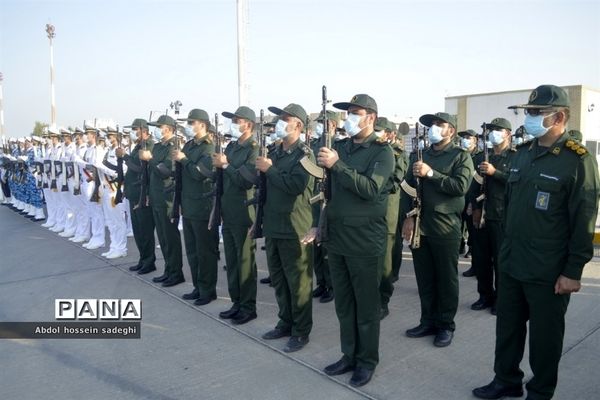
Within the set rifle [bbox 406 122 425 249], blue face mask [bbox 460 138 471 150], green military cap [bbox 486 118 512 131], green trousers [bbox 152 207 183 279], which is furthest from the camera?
blue face mask [bbox 460 138 471 150]

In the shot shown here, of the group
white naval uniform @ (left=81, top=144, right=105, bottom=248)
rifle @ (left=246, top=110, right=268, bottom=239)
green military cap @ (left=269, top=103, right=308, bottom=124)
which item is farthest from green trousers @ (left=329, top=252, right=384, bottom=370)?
white naval uniform @ (left=81, top=144, right=105, bottom=248)

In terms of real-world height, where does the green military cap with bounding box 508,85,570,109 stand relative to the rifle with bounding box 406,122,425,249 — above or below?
above

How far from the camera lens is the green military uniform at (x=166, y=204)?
21.3 ft

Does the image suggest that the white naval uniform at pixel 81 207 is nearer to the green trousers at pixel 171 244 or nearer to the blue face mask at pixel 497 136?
the green trousers at pixel 171 244

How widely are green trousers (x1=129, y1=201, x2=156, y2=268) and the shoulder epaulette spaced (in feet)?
18.9

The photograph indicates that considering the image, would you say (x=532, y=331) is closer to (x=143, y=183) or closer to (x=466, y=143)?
(x=466, y=143)

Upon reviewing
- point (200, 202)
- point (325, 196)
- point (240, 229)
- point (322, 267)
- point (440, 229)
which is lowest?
point (322, 267)

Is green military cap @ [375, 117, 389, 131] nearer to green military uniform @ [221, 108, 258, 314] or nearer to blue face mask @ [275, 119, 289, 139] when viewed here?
green military uniform @ [221, 108, 258, 314]

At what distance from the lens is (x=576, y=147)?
119 inches

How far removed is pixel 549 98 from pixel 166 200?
191 inches

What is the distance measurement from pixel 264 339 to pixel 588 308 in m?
3.63

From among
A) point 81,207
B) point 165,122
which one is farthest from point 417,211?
point 81,207

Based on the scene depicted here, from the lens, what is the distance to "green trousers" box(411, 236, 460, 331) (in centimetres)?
454

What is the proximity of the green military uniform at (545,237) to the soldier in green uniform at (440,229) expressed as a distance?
3.61ft
